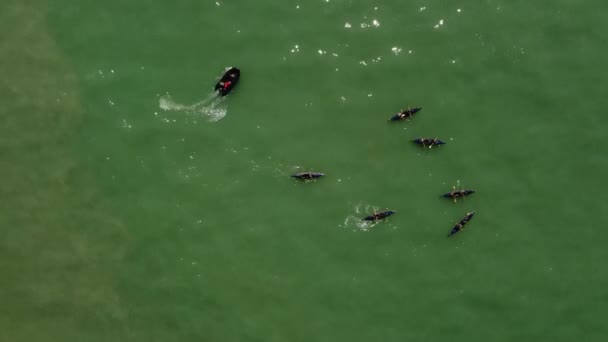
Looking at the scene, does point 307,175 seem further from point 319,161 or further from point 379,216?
point 379,216

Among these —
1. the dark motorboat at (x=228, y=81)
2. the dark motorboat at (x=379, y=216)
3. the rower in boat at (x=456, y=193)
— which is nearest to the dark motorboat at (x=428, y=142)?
the rower in boat at (x=456, y=193)

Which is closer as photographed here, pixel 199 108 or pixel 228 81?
pixel 228 81

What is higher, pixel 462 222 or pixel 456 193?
pixel 456 193

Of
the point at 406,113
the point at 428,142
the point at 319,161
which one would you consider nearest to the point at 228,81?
the point at 319,161

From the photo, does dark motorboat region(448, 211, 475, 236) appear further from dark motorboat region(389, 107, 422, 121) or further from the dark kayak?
dark motorboat region(389, 107, 422, 121)

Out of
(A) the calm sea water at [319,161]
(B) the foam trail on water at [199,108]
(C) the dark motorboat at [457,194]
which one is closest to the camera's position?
(A) the calm sea water at [319,161]

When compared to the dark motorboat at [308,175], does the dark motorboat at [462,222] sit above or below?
below

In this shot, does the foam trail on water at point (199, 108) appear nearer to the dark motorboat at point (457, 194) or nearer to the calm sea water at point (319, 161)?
the calm sea water at point (319, 161)
